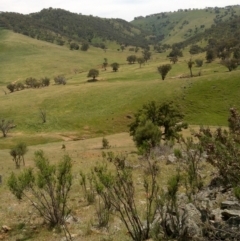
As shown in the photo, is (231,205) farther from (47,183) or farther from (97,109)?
(97,109)

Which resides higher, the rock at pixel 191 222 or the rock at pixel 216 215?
the rock at pixel 216 215

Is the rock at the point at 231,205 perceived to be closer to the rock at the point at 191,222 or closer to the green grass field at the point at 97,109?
the rock at the point at 191,222

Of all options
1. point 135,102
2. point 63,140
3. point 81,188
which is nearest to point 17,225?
point 81,188

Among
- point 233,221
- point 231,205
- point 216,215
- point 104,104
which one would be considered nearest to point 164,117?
point 231,205

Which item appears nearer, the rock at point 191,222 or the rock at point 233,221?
the rock at point 233,221

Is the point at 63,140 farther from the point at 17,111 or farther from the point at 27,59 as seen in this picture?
the point at 27,59

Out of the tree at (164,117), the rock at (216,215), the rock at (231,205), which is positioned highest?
the rock at (231,205)

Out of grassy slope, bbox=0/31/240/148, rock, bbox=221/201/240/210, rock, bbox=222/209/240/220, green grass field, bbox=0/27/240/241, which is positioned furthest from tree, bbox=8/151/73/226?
grassy slope, bbox=0/31/240/148

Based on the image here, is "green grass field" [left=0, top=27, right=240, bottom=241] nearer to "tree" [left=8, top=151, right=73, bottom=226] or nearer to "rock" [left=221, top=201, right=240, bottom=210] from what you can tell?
"tree" [left=8, top=151, right=73, bottom=226]

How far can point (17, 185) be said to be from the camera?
12984 millimetres

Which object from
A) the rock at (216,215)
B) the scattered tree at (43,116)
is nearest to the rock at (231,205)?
the rock at (216,215)

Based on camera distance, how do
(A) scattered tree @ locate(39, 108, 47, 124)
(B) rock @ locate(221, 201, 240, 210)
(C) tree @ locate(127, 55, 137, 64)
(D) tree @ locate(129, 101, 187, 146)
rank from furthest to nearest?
1. (C) tree @ locate(127, 55, 137, 64)
2. (A) scattered tree @ locate(39, 108, 47, 124)
3. (D) tree @ locate(129, 101, 187, 146)
4. (B) rock @ locate(221, 201, 240, 210)

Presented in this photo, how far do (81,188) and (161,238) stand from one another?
11.1 m

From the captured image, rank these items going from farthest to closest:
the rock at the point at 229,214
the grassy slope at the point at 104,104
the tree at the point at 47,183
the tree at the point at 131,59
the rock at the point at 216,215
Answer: the tree at the point at 131,59 → the grassy slope at the point at 104,104 → the tree at the point at 47,183 → the rock at the point at 216,215 → the rock at the point at 229,214
